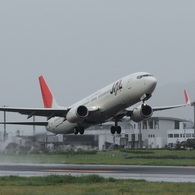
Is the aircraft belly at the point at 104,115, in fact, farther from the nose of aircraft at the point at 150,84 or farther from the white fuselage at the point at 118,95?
the nose of aircraft at the point at 150,84

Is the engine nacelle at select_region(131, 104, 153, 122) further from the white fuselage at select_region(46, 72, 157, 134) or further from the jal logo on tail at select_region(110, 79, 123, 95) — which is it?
the jal logo on tail at select_region(110, 79, 123, 95)

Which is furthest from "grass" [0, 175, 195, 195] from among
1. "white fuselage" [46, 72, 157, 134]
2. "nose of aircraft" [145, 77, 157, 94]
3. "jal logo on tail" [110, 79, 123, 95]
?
"jal logo on tail" [110, 79, 123, 95]

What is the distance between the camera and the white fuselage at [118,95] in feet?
129

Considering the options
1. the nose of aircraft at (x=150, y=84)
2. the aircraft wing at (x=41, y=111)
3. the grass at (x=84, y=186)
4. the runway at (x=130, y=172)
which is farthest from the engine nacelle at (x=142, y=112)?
the grass at (x=84, y=186)

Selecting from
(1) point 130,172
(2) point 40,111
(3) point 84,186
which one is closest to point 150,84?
(1) point 130,172

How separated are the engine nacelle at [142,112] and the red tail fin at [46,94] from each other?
55.0ft

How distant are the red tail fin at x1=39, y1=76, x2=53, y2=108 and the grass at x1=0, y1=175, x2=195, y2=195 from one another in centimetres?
3093

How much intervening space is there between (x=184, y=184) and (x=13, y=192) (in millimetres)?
9667

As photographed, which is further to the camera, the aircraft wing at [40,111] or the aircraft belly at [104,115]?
the aircraft wing at [40,111]

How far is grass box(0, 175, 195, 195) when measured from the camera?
75.9ft

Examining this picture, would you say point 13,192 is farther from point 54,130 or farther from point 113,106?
point 54,130

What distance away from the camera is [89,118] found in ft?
152

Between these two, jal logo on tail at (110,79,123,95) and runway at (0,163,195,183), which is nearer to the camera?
runway at (0,163,195,183)

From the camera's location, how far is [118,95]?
41125mm
